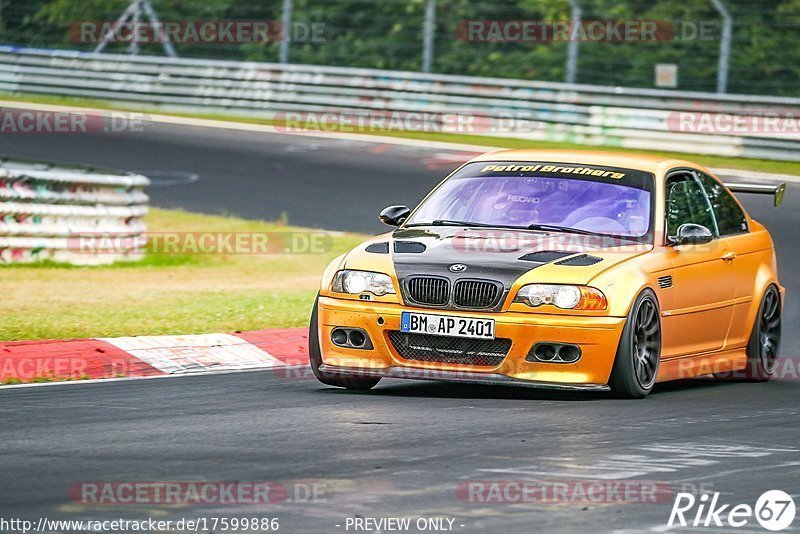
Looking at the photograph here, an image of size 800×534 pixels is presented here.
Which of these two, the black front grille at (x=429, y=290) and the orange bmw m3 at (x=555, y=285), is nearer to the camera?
the orange bmw m3 at (x=555, y=285)

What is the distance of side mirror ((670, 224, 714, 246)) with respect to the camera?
989cm

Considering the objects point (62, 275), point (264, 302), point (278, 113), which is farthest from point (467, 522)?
point (278, 113)


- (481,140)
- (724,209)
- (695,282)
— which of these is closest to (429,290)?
(695,282)

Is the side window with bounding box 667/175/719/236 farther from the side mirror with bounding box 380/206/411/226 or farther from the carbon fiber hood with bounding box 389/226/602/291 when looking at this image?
the side mirror with bounding box 380/206/411/226

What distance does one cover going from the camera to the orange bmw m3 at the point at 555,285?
8.98 metres

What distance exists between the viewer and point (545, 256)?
9242 millimetres
